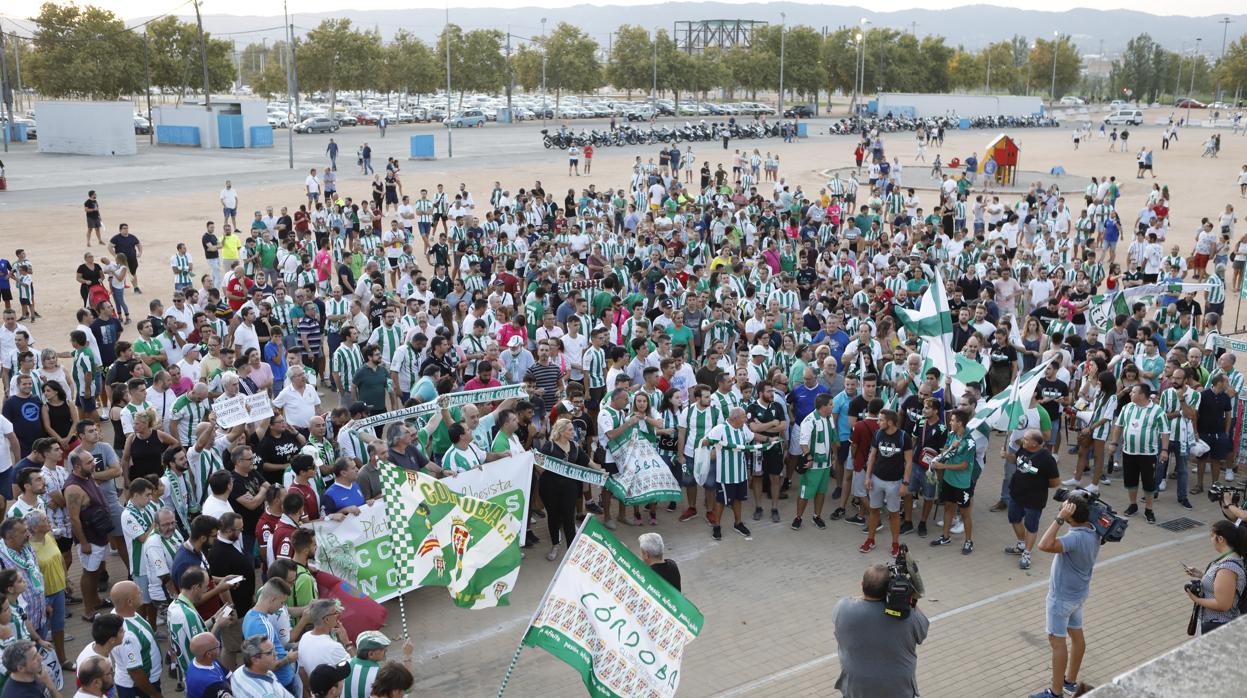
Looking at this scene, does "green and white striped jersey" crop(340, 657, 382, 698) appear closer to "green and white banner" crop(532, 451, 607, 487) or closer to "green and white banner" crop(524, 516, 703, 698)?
"green and white banner" crop(524, 516, 703, 698)

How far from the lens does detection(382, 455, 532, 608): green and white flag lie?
8.59 m

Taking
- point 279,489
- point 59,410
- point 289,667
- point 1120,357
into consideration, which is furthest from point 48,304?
point 1120,357

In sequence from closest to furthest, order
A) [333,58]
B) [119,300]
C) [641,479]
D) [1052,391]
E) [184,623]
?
[184,623], [641,479], [1052,391], [119,300], [333,58]

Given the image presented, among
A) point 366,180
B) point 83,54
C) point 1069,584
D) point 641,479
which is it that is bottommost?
point 641,479

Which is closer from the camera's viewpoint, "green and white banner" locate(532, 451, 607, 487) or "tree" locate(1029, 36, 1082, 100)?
"green and white banner" locate(532, 451, 607, 487)

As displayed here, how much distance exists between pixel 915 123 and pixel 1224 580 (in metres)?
77.5

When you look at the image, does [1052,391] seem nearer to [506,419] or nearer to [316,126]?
[506,419]

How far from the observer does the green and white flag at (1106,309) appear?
1503 cm

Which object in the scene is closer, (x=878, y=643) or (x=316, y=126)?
(x=878, y=643)

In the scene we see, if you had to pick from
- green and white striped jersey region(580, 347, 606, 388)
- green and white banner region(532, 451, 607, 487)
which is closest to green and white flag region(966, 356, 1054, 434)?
green and white banner region(532, 451, 607, 487)

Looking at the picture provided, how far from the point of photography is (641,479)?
10617 mm

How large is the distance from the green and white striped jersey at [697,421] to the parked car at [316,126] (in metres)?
62.3

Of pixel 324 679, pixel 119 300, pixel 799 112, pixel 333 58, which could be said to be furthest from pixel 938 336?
pixel 799 112

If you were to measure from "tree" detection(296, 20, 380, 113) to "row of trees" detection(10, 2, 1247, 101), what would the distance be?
90 mm
